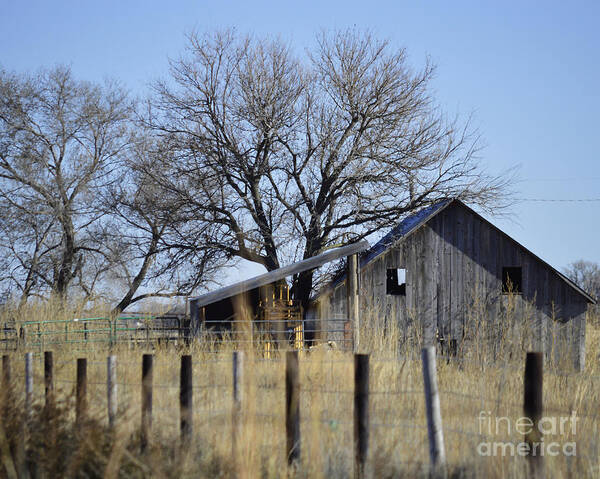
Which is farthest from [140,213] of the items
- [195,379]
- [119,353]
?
[195,379]

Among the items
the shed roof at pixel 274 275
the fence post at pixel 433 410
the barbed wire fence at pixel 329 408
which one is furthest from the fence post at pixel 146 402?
the shed roof at pixel 274 275

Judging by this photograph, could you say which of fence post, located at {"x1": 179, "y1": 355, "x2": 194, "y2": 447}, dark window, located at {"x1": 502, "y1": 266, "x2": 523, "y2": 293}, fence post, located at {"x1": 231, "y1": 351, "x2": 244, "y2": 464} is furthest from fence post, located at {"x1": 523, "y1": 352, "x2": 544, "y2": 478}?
dark window, located at {"x1": 502, "y1": 266, "x2": 523, "y2": 293}

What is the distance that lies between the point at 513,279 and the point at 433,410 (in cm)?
2197

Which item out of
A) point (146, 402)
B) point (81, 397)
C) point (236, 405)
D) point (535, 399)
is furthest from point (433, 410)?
point (81, 397)

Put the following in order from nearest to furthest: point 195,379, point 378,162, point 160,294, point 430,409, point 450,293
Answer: point 430,409 < point 195,379 < point 450,293 < point 378,162 < point 160,294

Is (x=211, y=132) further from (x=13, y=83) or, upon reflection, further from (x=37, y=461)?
(x=37, y=461)

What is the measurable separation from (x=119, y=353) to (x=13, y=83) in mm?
22736

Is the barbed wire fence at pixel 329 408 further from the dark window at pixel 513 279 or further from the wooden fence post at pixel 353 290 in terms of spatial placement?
the dark window at pixel 513 279

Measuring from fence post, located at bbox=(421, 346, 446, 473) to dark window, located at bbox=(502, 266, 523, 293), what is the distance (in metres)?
19.0

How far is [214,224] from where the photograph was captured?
90.3 ft

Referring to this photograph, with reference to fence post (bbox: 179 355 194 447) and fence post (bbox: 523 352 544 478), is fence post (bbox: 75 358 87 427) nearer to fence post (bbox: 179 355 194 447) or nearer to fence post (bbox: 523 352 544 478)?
fence post (bbox: 179 355 194 447)

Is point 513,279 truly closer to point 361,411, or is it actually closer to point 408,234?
point 408,234

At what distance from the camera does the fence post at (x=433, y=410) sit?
5.71m

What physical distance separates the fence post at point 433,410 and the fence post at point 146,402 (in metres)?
2.29
